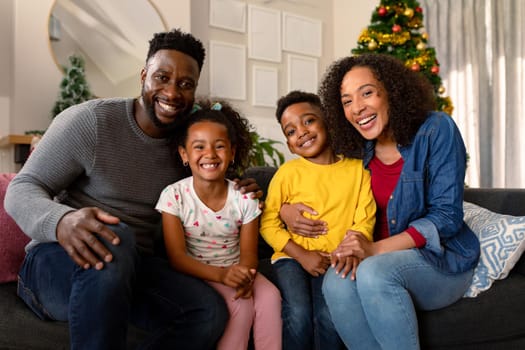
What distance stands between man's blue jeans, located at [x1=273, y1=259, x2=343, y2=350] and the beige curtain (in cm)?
296

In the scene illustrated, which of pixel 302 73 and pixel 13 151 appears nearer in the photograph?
pixel 13 151

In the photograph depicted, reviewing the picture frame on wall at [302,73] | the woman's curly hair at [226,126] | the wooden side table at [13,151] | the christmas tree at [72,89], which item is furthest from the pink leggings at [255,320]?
the picture frame on wall at [302,73]

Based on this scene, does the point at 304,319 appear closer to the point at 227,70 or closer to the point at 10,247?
the point at 10,247

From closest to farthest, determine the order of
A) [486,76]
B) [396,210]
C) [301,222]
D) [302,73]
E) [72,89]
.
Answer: [396,210] < [301,222] < [72,89] < [486,76] < [302,73]

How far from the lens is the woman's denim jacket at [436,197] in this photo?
1335mm

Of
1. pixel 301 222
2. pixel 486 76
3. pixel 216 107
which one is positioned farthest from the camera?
pixel 486 76

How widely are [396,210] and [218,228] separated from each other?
1.81 feet

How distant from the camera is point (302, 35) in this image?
4.92m

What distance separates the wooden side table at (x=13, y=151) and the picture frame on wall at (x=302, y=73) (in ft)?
8.51

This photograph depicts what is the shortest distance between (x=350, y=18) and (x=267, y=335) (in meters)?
4.34

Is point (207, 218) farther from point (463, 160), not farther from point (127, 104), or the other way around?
point (463, 160)

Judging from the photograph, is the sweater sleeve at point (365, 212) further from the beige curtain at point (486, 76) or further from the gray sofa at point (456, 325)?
the beige curtain at point (486, 76)

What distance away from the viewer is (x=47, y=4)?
3.43m

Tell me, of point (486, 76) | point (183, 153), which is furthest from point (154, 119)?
point (486, 76)
